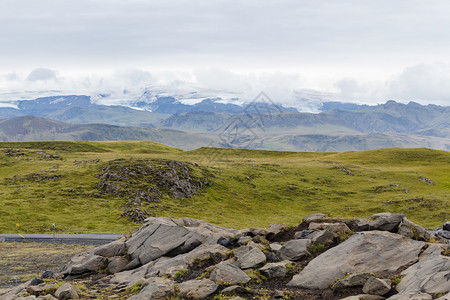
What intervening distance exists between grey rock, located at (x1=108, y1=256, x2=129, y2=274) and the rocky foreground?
98mm

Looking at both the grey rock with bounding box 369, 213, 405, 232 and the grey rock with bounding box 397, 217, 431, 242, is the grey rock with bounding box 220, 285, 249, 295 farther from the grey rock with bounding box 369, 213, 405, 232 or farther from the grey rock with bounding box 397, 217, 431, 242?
the grey rock with bounding box 397, 217, 431, 242

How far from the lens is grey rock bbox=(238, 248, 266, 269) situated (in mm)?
29969

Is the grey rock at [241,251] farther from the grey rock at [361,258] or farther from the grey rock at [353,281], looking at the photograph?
the grey rock at [353,281]

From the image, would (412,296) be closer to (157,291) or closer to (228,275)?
(228,275)

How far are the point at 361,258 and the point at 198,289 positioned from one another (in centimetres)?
1185

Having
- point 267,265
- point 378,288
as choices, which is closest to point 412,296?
point 378,288

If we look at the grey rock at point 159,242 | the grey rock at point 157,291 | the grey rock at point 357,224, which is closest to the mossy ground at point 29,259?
the grey rock at point 159,242

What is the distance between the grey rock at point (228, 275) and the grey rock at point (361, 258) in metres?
3.37

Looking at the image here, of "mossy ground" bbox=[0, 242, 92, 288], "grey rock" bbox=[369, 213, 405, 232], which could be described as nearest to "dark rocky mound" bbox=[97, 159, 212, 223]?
"mossy ground" bbox=[0, 242, 92, 288]

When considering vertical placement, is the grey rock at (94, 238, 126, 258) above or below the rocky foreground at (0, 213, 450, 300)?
below

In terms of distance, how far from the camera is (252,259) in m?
30.6

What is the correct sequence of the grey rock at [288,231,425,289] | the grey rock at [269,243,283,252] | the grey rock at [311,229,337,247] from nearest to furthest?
the grey rock at [288,231,425,289], the grey rock at [311,229,337,247], the grey rock at [269,243,283,252]

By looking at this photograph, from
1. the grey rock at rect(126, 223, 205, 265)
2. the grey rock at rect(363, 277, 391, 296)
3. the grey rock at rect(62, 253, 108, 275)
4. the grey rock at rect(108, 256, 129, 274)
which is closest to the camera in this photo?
the grey rock at rect(363, 277, 391, 296)

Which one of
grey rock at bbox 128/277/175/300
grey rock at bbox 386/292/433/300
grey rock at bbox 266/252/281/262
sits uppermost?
grey rock at bbox 386/292/433/300
